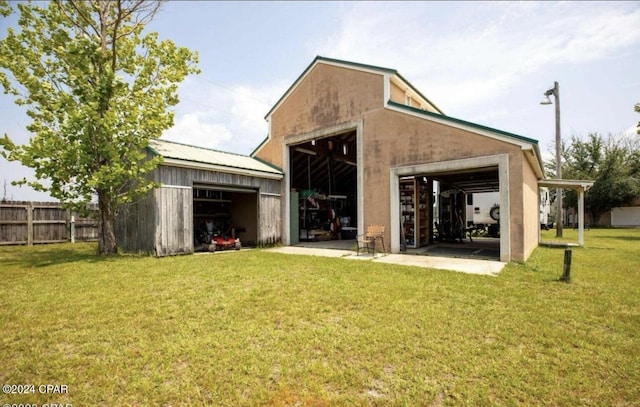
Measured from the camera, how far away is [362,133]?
478 inches

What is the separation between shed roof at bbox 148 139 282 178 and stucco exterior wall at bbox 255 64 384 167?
3.77 feet

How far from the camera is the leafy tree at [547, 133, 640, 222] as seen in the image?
31.5m

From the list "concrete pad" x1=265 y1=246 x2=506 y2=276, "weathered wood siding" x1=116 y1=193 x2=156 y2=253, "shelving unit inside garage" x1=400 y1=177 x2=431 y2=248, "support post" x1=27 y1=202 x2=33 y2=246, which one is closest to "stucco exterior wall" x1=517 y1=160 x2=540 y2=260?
"concrete pad" x1=265 y1=246 x2=506 y2=276

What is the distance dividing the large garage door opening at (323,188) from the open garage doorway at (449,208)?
4253mm

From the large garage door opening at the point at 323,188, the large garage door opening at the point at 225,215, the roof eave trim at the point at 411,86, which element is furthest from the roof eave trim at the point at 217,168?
the roof eave trim at the point at 411,86

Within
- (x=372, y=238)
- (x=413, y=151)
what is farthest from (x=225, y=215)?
(x=413, y=151)

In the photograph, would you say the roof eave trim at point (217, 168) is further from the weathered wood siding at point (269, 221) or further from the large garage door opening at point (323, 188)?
the large garage door opening at point (323, 188)

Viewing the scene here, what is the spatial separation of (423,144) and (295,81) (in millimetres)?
7214

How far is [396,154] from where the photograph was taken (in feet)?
36.8

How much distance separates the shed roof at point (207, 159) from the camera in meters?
11.0

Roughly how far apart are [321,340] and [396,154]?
28.5 ft

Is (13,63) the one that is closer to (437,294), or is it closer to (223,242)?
(223,242)

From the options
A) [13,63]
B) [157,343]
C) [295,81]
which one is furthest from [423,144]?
[13,63]

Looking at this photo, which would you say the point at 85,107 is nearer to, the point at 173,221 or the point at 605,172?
the point at 173,221
